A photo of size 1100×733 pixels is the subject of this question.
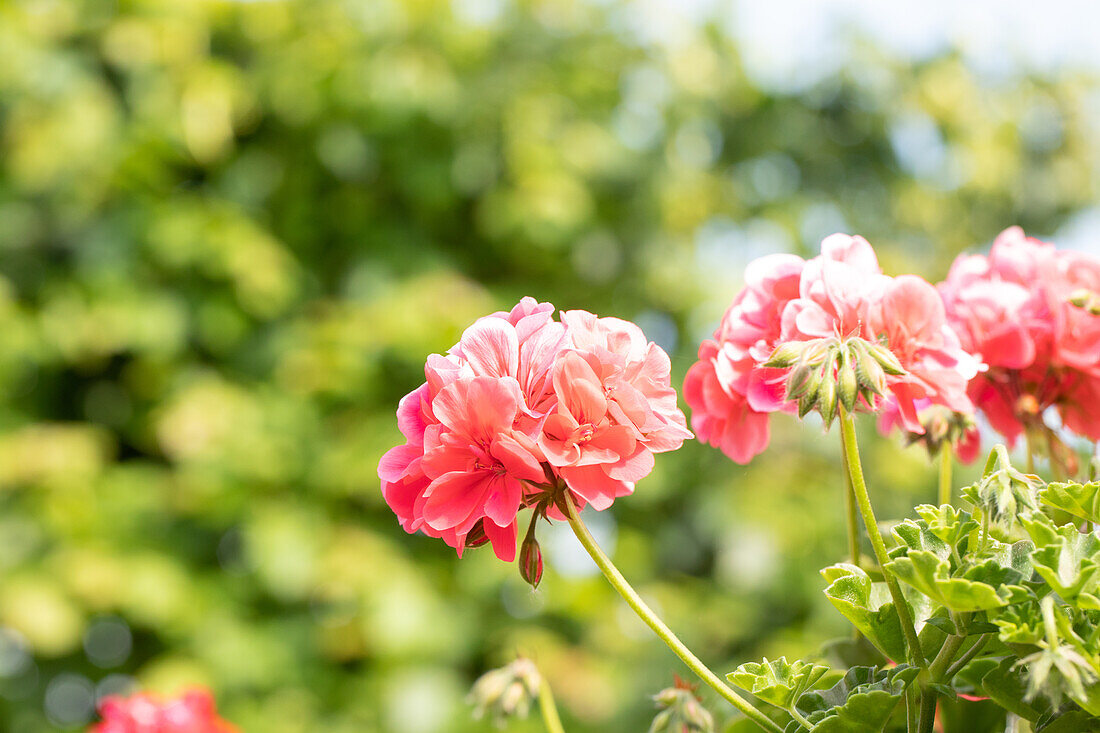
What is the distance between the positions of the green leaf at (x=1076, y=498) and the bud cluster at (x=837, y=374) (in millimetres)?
74

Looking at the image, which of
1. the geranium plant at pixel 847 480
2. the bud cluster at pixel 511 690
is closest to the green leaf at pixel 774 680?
the geranium plant at pixel 847 480

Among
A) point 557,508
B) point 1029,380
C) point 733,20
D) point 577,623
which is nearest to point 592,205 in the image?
point 733,20

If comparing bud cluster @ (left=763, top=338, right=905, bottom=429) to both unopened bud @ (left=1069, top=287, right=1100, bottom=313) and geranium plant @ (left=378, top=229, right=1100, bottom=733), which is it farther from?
unopened bud @ (left=1069, top=287, right=1100, bottom=313)

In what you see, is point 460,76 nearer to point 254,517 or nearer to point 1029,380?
point 254,517

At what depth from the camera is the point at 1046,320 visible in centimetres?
52

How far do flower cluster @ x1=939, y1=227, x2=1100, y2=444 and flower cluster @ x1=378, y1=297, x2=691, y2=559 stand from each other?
0.23 meters

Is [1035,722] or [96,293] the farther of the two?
[96,293]

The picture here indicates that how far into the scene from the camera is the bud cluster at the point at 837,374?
34 centimetres

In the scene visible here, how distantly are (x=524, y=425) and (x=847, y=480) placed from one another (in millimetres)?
171

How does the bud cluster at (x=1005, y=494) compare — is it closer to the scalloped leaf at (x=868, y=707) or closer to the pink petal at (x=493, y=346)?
the scalloped leaf at (x=868, y=707)

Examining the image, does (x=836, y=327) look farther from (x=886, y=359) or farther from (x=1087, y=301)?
(x=1087, y=301)

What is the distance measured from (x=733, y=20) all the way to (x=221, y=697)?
2.15 meters

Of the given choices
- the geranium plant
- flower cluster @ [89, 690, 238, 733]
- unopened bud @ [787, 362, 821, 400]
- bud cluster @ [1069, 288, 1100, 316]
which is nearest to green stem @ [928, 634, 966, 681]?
the geranium plant

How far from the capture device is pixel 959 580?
0.29m
